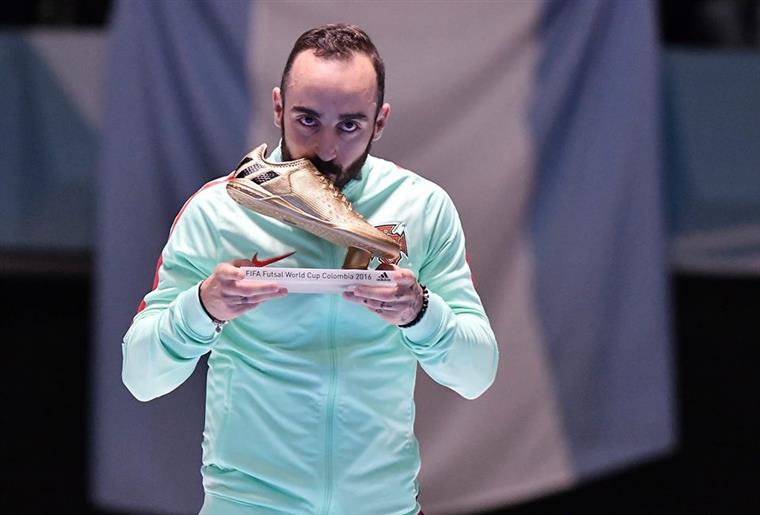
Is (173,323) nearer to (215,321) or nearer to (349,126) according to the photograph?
(215,321)

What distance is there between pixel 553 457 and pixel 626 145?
2.15 feet

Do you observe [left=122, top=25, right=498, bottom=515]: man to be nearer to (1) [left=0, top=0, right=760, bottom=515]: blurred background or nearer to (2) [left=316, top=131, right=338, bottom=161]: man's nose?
(2) [left=316, top=131, right=338, bottom=161]: man's nose

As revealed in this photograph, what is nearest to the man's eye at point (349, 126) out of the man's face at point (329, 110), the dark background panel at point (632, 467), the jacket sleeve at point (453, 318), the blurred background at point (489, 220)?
the man's face at point (329, 110)

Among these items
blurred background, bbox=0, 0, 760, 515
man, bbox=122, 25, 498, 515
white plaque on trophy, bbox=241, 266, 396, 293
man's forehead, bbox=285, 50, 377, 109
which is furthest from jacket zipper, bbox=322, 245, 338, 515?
blurred background, bbox=0, 0, 760, 515

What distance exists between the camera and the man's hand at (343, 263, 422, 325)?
1084mm

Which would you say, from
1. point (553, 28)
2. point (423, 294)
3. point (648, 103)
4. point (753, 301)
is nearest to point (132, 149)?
point (553, 28)

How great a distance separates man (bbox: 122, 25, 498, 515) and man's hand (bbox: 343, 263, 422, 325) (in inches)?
1.6

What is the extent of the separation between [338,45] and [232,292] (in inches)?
11.1

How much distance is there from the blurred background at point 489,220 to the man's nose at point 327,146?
0.77m

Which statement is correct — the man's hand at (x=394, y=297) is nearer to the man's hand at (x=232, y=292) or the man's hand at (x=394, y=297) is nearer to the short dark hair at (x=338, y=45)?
the man's hand at (x=232, y=292)

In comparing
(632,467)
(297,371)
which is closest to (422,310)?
(297,371)

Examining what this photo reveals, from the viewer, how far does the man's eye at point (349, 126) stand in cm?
117

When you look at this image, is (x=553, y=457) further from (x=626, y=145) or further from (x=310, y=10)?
(x=310, y=10)

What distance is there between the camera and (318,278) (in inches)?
42.8
